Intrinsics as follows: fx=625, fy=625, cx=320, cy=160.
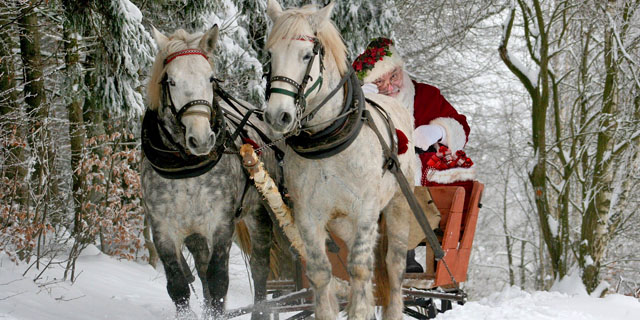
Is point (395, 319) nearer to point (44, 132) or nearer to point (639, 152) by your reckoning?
point (44, 132)

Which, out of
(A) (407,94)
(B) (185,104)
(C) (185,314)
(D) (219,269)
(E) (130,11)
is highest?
(E) (130,11)

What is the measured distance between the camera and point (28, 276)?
627 cm

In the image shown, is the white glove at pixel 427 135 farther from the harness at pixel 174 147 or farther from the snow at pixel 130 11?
the snow at pixel 130 11

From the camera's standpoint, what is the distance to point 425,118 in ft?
18.0

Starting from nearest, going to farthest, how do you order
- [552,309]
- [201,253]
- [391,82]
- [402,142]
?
[201,253]
[402,142]
[391,82]
[552,309]

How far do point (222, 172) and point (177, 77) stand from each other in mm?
723

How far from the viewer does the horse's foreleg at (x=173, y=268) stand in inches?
159

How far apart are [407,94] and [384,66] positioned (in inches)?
13.9

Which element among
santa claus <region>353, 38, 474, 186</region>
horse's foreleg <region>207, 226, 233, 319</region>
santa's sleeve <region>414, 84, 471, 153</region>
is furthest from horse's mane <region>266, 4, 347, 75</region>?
santa's sleeve <region>414, 84, 471, 153</region>

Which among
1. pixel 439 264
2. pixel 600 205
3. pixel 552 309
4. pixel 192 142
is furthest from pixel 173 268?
pixel 600 205

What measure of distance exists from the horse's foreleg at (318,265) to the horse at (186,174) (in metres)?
0.60

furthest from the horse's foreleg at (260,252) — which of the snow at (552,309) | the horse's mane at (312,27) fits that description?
the snow at (552,309)

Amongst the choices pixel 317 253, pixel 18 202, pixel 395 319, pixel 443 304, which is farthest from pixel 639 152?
pixel 18 202

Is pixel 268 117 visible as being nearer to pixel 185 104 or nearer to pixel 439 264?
pixel 185 104
